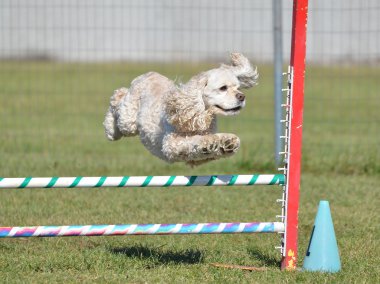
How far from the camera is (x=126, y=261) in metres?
5.12

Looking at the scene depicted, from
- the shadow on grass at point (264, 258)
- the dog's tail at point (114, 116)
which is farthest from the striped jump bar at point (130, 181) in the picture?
the dog's tail at point (114, 116)

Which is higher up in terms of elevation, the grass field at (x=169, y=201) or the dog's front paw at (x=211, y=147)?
the dog's front paw at (x=211, y=147)

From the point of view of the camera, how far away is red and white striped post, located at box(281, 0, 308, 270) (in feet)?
15.7

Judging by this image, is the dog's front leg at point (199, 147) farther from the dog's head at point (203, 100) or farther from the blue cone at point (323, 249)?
the blue cone at point (323, 249)

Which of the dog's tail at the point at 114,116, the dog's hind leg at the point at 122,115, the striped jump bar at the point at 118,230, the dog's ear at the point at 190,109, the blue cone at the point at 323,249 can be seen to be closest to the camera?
the striped jump bar at the point at 118,230

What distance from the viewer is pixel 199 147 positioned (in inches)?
193

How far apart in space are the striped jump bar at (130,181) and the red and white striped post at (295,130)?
93 mm

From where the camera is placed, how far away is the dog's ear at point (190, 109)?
5.13m

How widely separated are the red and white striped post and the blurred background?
13.2 ft

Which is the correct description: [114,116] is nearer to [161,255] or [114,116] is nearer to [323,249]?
[161,255]

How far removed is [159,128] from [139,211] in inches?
58.9

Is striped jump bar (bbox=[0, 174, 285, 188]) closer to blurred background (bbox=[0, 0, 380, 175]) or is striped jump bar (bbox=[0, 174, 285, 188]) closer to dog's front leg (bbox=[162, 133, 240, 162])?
dog's front leg (bbox=[162, 133, 240, 162])

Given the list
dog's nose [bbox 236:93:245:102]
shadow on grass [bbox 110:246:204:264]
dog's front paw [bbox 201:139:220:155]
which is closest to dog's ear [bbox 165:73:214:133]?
dog's nose [bbox 236:93:245:102]

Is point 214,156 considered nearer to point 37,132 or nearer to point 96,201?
point 96,201
